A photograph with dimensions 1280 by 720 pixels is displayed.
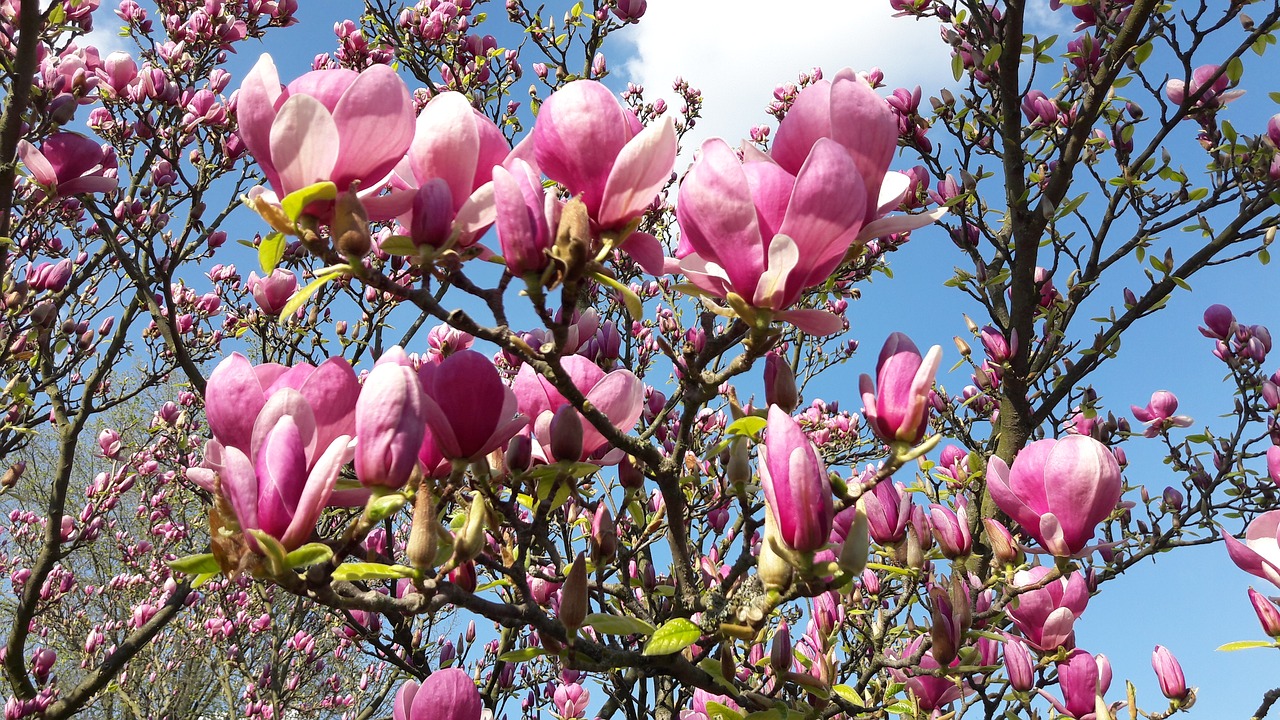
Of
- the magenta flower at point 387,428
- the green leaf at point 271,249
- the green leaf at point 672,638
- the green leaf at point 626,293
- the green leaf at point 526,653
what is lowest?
the green leaf at point 672,638

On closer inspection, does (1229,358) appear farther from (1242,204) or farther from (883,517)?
(883,517)

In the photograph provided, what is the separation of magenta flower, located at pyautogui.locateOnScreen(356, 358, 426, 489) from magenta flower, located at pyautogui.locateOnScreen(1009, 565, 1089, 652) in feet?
3.77

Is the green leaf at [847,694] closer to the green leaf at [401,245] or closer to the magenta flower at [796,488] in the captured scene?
the magenta flower at [796,488]

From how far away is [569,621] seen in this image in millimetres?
993

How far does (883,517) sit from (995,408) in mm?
2971

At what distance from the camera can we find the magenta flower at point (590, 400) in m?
1.08

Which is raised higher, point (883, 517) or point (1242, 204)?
point (1242, 204)

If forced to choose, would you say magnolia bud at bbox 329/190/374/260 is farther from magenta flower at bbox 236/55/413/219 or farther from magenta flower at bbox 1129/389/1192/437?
magenta flower at bbox 1129/389/1192/437

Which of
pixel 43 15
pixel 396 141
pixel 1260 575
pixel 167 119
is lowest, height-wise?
pixel 1260 575

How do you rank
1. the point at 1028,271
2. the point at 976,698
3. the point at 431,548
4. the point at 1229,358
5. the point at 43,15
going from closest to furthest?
the point at 431,548
the point at 976,698
the point at 43,15
the point at 1028,271
the point at 1229,358

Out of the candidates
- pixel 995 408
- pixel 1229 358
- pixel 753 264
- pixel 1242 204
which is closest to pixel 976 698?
pixel 753 264

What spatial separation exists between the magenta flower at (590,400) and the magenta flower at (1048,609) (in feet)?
2.70

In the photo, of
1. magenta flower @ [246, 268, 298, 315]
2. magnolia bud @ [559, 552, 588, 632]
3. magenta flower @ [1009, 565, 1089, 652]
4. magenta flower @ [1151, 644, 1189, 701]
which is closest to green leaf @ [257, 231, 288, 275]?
magnolia bud @ [559, 552, 588, 632]

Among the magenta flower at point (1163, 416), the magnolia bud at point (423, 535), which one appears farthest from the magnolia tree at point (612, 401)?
the magenta flower at point (1163, 416)
